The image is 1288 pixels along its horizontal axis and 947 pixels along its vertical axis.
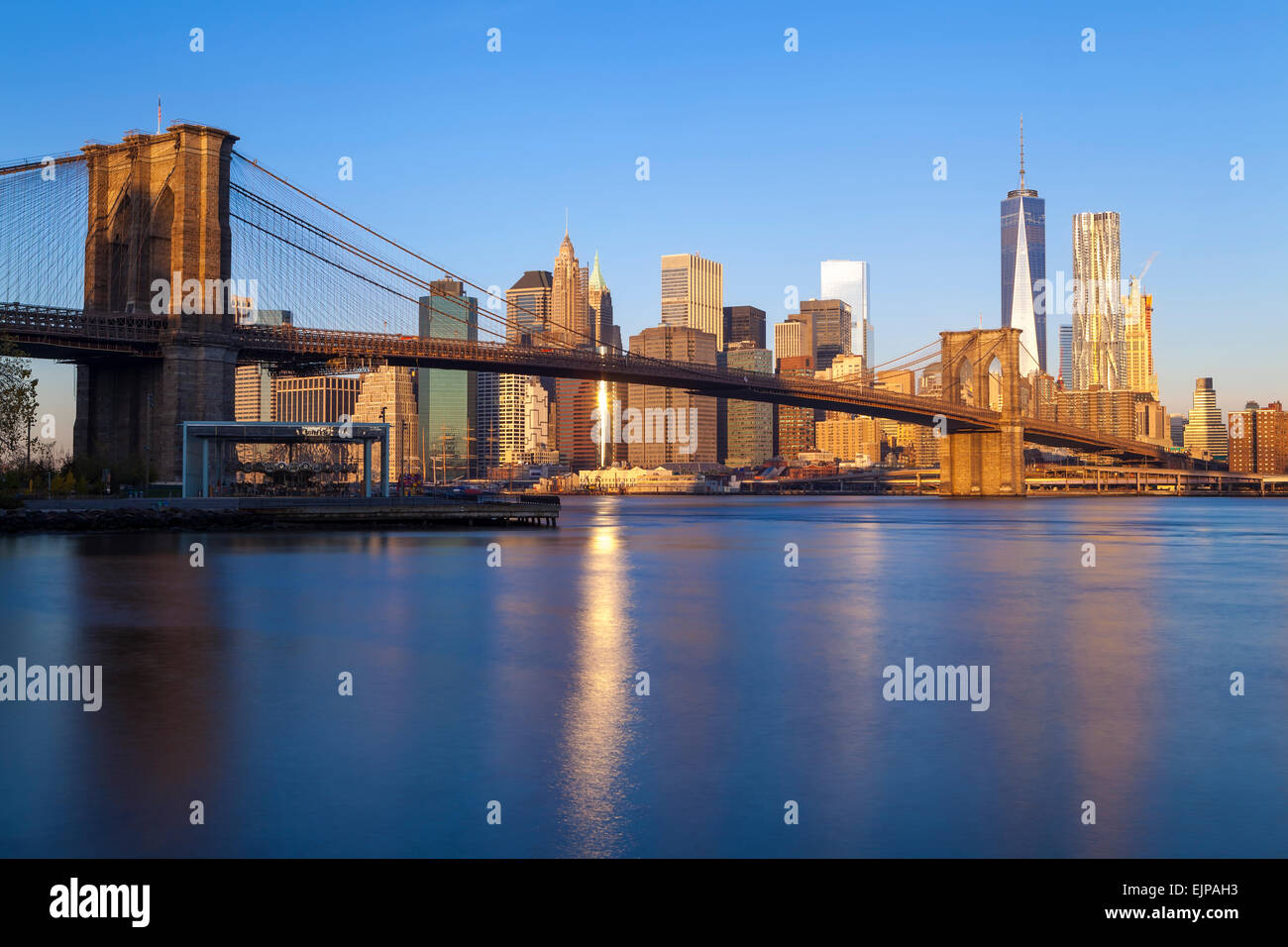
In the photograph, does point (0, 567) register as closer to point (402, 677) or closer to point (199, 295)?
point (402, 677)

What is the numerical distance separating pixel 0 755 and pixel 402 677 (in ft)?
18.6

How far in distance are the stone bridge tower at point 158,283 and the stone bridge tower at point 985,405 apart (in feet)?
304

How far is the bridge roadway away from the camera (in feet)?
196

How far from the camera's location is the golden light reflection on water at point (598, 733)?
30.0 ft

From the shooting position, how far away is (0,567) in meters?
32.4

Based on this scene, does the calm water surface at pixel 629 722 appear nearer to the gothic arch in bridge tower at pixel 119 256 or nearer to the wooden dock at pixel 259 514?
the wooden dock at pixel 259 514

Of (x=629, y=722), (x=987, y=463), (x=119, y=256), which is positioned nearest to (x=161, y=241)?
(x=119, y=256)

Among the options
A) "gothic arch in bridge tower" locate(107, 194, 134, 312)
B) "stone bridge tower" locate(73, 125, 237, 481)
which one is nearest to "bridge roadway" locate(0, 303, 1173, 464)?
"stone bridge tower" locate(73, 125, 237, 481)

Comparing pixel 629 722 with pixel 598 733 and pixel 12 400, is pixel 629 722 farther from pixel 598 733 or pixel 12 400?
pixel 12 400

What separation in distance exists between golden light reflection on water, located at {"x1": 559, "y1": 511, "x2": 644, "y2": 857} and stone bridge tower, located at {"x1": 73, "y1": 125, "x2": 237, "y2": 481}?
45155mm

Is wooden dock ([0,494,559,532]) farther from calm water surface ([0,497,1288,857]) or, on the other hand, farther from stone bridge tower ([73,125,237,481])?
calm water surface ([0,497,1288,857])

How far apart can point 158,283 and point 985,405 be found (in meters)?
105

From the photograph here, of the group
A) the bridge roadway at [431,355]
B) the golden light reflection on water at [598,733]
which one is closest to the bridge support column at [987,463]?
the bridge roadway at [431,355]
